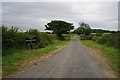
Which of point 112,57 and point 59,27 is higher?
point 59,27

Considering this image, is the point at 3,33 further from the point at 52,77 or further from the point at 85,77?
the point at 85,77

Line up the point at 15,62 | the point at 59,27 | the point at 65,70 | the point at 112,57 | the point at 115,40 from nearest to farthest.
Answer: the point at 65,70 → the point at 15,62 → the point at 112,57 → the point at 115,40 → the point at 59,27

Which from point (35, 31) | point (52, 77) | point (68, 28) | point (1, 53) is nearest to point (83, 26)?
point (68, 28)

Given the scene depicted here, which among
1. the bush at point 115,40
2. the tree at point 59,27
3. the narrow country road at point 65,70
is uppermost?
the tree at point 59,27

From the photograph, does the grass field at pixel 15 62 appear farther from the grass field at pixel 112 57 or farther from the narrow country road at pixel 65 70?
the grass field at pixel 112 57

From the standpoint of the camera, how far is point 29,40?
1402cm

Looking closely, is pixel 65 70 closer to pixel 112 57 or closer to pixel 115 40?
pixel 112 57

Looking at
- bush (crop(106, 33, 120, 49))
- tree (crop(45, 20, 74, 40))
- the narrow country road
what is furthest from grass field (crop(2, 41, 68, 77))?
tree (crop(45, 20, 74, 40))

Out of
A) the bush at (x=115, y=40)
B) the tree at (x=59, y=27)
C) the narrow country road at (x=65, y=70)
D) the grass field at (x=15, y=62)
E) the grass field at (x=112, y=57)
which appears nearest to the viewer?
the narrow country road at (x=65, y=70)

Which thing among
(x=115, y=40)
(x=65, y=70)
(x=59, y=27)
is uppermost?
(x=59, y=27)

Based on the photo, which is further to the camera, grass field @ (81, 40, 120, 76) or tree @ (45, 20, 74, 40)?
tree @ (45, 20, 74, 40)

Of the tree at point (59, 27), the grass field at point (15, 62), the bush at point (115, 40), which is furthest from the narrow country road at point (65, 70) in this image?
the tree at point (59, 27)

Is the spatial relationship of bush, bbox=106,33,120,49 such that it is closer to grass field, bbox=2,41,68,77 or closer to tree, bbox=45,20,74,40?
grass field, bbox=2,41,68,77

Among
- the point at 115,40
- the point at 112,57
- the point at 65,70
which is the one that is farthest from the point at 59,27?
the point at 65,70
